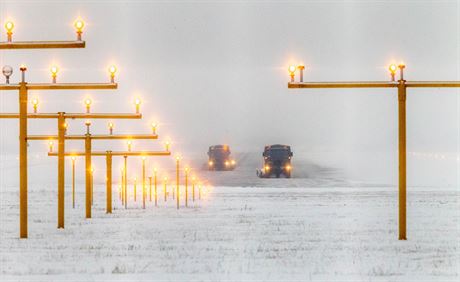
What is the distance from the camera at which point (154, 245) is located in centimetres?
2272

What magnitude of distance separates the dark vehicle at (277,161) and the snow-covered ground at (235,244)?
3914 cm

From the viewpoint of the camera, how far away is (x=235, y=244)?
75.4 ft

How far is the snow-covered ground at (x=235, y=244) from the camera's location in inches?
686

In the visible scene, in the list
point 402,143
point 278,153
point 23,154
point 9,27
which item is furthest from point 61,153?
point 278,153

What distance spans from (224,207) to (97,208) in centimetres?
656

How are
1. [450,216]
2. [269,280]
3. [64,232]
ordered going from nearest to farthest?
[269,280], [64,232], [450,216]

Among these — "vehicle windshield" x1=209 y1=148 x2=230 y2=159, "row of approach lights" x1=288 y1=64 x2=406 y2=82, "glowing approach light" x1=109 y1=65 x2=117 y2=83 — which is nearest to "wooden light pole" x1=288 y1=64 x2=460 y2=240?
"row of approach lights" x1=288 y1=64 x2=406 y2=82

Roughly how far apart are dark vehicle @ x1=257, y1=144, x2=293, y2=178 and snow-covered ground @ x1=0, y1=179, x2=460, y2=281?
3914 cm

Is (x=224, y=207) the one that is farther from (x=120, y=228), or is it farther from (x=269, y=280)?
(x=269, y=280)

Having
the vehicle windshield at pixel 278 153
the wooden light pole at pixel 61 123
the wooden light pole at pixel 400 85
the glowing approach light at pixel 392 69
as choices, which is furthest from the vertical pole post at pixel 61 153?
the vehicle windshield at pixel 278 153

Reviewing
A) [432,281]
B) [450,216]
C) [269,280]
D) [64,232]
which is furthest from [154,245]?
[450,216]

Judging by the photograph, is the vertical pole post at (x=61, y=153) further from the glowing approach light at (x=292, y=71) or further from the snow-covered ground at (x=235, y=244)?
the glowing approach light at (x=292, y=71)

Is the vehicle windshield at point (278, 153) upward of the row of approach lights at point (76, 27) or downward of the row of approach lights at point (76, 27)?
downward

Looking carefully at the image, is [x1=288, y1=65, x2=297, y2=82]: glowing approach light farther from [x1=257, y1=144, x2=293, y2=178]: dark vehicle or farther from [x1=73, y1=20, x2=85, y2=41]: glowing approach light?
[x1=257, y1=144, x2=293, y2=178]: dark vehicle
